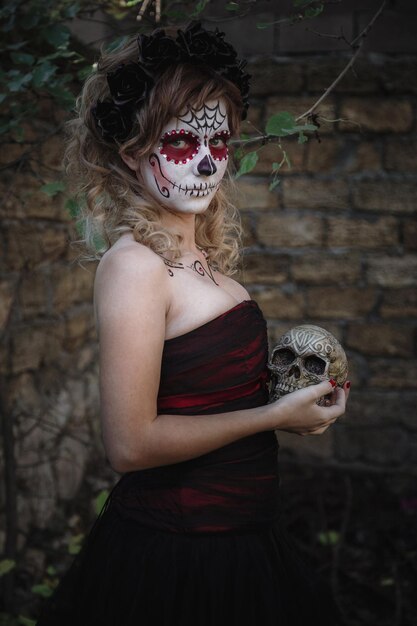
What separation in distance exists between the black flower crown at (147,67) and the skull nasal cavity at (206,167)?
18 cm

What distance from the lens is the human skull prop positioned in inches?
70.7

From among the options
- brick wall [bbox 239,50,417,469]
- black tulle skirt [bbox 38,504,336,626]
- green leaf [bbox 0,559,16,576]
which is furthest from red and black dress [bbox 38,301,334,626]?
brick wall [bbox 239,50,417,469]

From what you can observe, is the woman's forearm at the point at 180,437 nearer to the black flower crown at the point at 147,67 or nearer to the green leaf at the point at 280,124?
the black flower crown at the point at 147,67

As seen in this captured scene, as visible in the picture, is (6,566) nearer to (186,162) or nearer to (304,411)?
(304,411)

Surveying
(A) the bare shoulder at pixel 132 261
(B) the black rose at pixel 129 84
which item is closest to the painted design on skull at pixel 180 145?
(B) the black rose at pixel 129 84

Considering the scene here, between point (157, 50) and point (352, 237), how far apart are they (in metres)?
2.76

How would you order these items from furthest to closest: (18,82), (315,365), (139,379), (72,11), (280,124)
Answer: (72,11)
(18,82)
(280,124)
(315,365)
(139,379)

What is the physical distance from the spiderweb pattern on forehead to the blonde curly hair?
0.02 meters

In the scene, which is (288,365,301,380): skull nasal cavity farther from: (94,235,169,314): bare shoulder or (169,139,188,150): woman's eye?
(169,139,188,150): woman's eye

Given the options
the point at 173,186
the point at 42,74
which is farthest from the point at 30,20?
the point at 173,186

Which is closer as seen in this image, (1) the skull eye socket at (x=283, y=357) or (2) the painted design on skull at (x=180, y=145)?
(2) the painted design on skull at (x=180, y=145)

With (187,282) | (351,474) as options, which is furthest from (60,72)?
(351,474)

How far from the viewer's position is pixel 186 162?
1.66 meters

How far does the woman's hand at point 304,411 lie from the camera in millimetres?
1669
